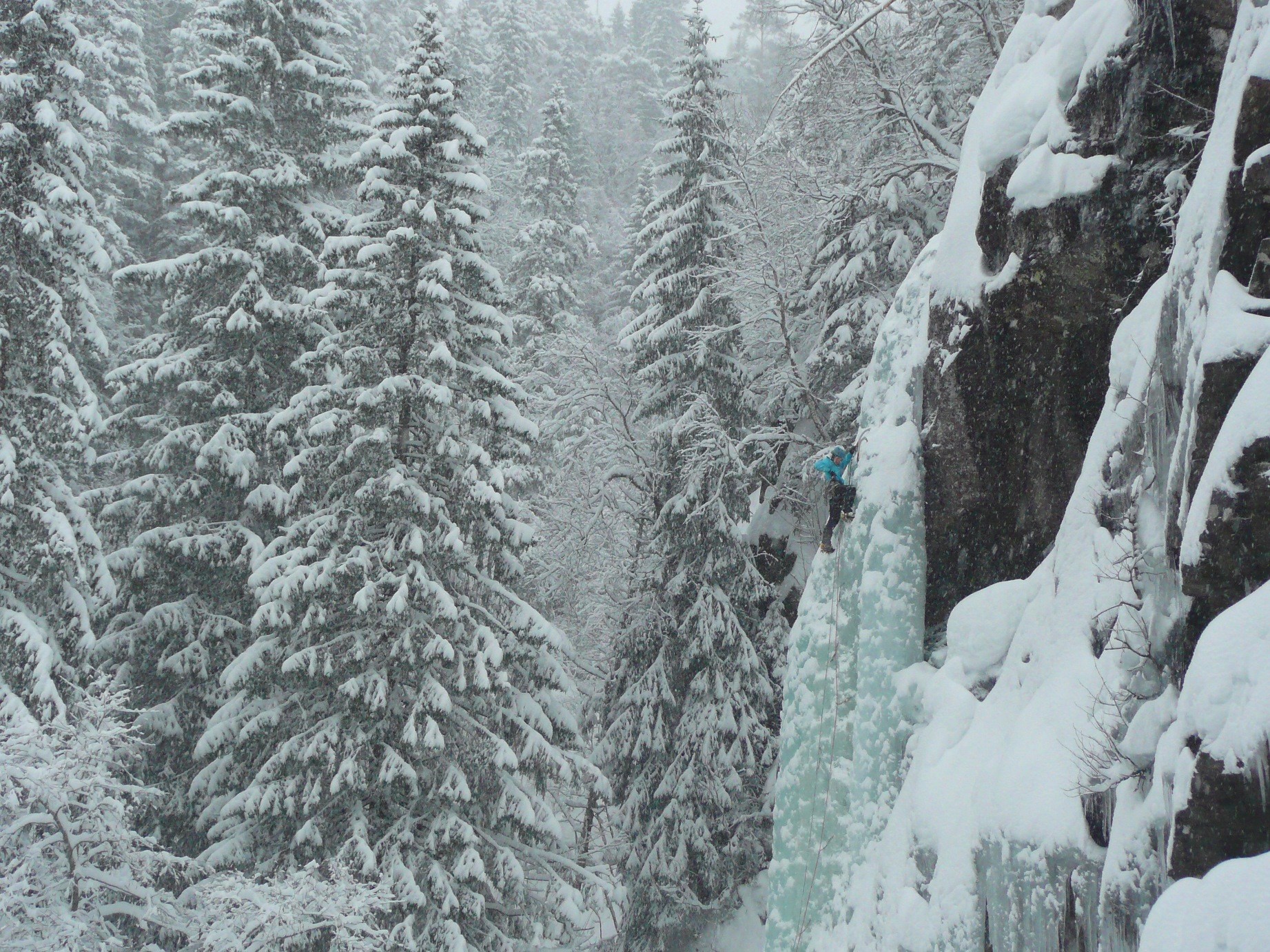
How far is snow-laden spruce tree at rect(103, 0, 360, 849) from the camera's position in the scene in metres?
12.3

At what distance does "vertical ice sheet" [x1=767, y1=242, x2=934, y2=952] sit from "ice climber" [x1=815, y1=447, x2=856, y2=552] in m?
0.20

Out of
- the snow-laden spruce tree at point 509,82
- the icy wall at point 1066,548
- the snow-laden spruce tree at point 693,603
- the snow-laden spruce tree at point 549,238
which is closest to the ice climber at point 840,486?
the icy wall at point 1066,548

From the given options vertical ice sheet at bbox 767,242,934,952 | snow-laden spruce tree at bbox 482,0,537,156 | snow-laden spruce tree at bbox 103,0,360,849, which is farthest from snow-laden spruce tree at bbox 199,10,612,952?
snow-laden spruce tree at bbox 482,0,537,156

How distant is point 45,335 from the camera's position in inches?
442

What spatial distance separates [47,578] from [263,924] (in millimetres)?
5154

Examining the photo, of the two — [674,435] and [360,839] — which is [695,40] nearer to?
[674,435]

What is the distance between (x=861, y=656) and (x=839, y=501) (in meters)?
1.58

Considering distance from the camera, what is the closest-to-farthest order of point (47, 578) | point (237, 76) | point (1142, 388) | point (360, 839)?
point (1142, 388) < point (360, 839) < point (47, 578) < point (237, 76)

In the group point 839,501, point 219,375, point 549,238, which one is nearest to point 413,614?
point 219,375

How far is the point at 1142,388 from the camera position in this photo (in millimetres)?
5254

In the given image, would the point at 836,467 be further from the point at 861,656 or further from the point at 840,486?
the point at 861,656

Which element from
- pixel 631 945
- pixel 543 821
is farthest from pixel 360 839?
pixel 631 945

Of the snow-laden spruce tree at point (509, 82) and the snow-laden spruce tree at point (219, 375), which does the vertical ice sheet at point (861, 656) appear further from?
the snow-laden spruce tree at point (509, 82)

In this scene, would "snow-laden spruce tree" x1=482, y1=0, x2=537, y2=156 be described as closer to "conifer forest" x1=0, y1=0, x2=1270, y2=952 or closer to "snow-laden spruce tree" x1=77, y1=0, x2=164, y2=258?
"snow-laden spruce tree" x1=77, y1=0, x2=164, y2=258
